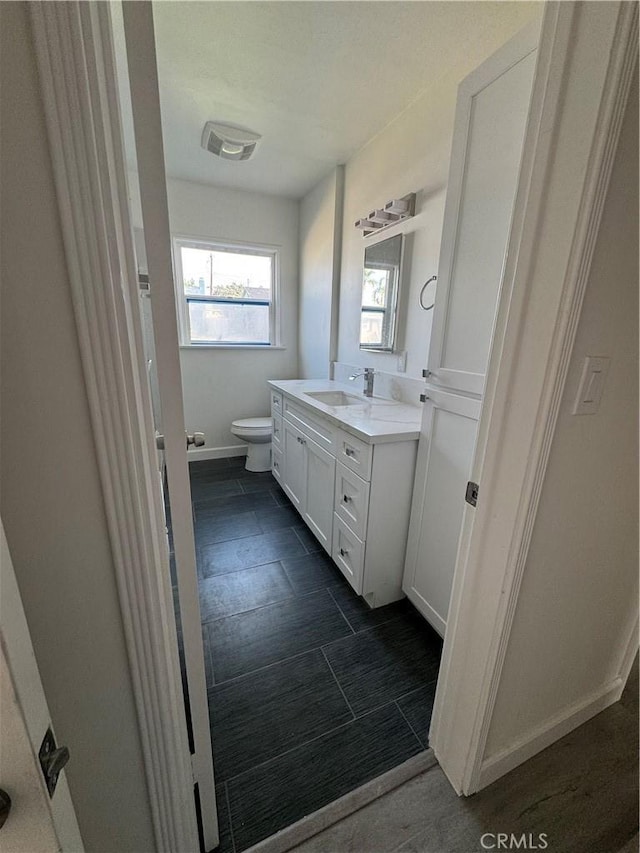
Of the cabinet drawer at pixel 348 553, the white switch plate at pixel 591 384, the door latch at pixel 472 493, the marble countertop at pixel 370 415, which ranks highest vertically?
the white switch plate at pixel 591 384

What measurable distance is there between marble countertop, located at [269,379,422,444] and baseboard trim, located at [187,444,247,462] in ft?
4.27

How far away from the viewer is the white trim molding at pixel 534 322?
614 millimetres

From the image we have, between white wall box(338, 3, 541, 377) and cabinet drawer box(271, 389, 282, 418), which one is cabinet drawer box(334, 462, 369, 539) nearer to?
white wall box(338, 3, 541, 377)

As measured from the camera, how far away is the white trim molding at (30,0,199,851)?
0.40 m

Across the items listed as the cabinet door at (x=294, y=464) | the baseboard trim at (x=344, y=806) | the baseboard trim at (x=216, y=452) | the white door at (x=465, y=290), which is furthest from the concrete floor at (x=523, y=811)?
the baseboard trim at (x=216, y=452)

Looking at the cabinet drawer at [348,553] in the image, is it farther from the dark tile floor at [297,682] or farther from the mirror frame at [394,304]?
the mirror frame at [394,304]

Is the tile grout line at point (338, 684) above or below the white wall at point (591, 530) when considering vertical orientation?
below

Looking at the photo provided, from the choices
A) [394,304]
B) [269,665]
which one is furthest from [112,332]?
[394,304]

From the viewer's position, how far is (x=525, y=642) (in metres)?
0.98

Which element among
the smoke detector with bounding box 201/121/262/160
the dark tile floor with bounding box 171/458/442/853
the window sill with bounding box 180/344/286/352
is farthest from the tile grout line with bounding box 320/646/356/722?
the smoke detector with bounding box 201/121/262/160

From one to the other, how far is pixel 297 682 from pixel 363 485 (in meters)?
0.84

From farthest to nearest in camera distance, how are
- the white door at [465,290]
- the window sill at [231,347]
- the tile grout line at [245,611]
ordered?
the window sill at [231,347] < the tile grout line at [245,611] < the white door at [465,290]

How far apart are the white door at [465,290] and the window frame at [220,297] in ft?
7.98

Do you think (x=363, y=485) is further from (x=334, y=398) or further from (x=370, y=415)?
(x=334, y=398)
